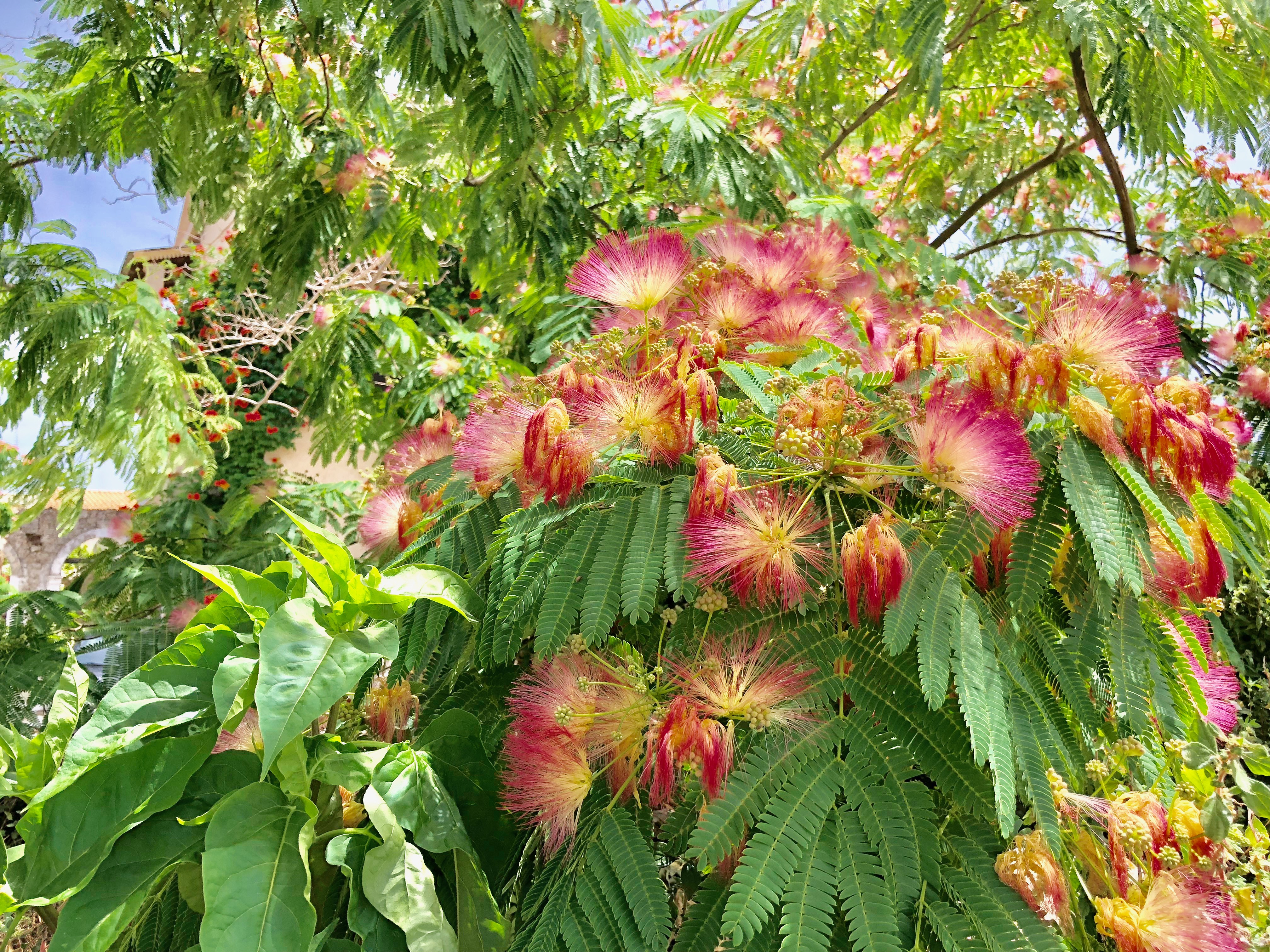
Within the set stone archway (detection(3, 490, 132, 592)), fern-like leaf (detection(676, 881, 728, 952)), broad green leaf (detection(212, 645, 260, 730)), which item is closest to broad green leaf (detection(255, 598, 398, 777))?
broad green leaf (detection(212, 645, 260, 730))

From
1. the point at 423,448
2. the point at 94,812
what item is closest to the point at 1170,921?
the point at 94,812

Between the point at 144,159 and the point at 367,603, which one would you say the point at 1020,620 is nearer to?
the point at 367,603

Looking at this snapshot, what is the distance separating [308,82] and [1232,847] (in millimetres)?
3985

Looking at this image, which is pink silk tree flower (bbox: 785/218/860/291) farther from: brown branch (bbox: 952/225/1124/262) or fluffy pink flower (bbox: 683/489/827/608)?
brown branch (bbox: 952/225/1124/262)

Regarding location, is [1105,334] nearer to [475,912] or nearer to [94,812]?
[475,912]

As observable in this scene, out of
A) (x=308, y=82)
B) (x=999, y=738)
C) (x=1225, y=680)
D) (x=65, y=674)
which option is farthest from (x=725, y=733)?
(x=308, y=82)

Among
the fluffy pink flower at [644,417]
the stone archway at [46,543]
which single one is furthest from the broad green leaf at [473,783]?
the stone archway at [46,543]

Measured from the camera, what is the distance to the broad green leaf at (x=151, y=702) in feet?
4.05

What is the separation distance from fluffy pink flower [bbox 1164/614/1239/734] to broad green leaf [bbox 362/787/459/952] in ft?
3.82

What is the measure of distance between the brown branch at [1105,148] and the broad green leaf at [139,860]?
334 centimetres

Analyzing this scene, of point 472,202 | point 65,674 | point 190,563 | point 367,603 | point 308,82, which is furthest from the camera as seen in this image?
point 308,82

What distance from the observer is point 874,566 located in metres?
1.26

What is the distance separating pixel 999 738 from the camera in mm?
1208

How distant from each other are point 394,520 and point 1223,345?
9.45 feet
